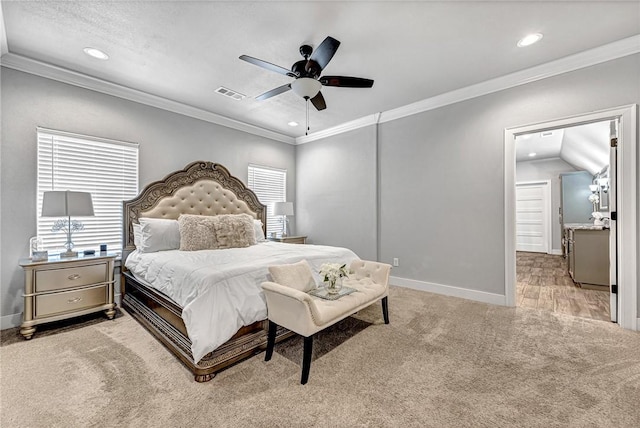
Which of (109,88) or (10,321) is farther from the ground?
(109,88)

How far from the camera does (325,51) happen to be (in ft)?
7.72

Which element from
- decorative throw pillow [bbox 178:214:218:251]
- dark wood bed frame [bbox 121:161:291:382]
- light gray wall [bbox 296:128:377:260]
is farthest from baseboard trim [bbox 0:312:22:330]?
light gray wall [bbox 296:128:377:260]

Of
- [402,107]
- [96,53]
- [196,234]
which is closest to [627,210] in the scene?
[402,107]

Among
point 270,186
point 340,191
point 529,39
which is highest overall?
point 529,39

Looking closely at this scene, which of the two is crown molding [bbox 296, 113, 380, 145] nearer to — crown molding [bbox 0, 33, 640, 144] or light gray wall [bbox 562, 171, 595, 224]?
crown molding [bbox 0, 33, 640, 144]

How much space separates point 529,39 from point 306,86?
7.51ft

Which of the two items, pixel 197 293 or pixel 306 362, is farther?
pixel 197 293

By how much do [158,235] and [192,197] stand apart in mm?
933

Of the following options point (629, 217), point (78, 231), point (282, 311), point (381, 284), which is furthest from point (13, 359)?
point (629, 217)

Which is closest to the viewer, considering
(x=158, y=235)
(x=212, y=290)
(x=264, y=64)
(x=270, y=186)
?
(x=212, y=290)

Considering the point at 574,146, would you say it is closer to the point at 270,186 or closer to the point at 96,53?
the point at 270,186

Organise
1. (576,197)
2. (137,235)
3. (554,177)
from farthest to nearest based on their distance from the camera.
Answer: (554,177)
(576,197)
(137,235)

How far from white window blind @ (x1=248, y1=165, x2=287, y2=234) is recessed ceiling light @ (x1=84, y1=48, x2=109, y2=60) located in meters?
2.64

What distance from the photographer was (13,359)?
2.26 m
